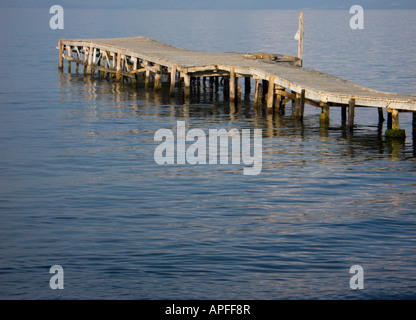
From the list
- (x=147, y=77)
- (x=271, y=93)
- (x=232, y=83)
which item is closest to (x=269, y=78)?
(x=271, y=93)

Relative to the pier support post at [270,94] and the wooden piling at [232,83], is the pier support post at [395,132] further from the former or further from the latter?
the wooden piling at [232,83]

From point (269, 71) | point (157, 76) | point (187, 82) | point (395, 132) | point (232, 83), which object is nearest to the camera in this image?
point (395, 132)

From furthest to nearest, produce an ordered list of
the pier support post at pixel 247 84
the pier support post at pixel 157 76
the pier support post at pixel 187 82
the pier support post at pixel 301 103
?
the pier support post at pixel 247 84
the pier support post at pixel 157 76
the pier support post at pixel 187 82
the pier support post at pixel 301 103

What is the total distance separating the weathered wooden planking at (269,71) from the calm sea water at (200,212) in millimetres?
1474

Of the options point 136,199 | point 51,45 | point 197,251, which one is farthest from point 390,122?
point 51,45

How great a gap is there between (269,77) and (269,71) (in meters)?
0.85

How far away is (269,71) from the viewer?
3073cm

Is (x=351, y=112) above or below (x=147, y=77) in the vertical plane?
below

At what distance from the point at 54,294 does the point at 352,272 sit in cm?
518

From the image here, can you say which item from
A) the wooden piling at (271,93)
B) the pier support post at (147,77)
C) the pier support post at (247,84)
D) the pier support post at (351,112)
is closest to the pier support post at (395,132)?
the pier support post at (351,112)

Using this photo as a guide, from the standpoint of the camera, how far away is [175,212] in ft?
56.6

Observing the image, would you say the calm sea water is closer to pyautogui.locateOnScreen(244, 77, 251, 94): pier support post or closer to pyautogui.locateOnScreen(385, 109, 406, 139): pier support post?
pyautogui.locateOnScreen(385, 109, 406, 139): pier support post

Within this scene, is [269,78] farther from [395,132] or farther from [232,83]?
[395,132]

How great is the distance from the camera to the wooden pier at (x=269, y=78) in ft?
84.1
